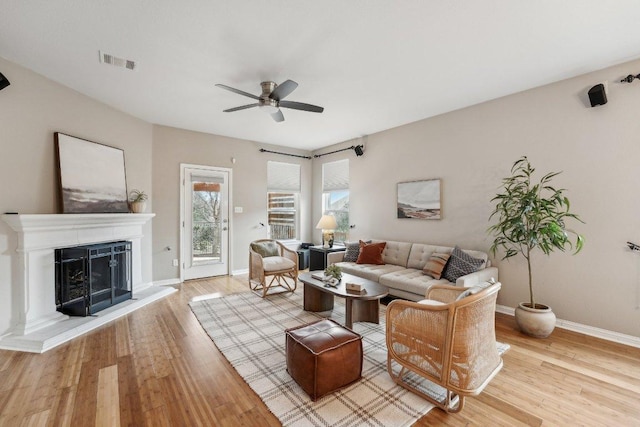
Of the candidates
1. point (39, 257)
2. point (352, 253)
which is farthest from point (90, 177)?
point (352, 253)

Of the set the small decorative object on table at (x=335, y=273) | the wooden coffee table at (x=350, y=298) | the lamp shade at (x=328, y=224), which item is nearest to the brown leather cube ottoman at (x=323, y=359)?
the wooden coffee table at (x=350, y=298)

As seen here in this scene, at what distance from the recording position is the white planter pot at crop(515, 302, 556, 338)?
2.87m

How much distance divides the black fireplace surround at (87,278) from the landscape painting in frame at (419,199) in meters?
4.52

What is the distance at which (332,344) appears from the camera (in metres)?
2.04

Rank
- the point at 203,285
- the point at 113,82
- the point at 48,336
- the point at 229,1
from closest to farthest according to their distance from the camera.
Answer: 1. the point at 229,1
2. the point at 48,336
3. the point at 113,82
4. the point at 203,285

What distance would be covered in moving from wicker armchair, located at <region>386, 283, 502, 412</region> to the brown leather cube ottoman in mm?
352

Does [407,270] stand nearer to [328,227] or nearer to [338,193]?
[328,227]

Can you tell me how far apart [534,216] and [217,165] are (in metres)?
5.23

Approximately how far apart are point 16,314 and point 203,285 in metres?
2.38

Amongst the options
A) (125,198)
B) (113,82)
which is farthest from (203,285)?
(113,82)

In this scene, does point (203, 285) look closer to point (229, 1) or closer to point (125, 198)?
point (125, 198)

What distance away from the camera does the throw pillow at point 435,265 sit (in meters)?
3.68

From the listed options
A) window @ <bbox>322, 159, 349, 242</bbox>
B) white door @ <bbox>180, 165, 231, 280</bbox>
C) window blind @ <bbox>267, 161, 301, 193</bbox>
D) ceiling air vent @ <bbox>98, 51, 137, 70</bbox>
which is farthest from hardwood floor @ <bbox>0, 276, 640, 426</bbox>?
window blind @ <bbox>267, 161, 301, 193</bbox>

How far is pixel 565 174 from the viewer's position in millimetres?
3189
